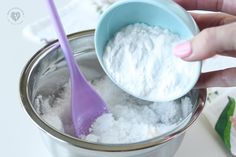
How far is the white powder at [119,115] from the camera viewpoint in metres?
0.52

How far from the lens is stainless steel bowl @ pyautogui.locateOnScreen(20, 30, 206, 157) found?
0.44m

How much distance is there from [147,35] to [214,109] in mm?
175

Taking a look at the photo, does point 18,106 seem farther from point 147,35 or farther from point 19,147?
point 147,35

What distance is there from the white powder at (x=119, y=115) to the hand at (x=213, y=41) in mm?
62

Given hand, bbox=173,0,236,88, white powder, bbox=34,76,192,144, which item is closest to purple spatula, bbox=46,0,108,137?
white powder, bbox=34,76,192,144

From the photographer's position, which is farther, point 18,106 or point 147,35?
point 18,106

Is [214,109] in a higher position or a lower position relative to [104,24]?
lower

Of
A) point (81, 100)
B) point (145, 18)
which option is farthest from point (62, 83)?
point (145, 18)

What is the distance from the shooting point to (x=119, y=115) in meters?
0.57

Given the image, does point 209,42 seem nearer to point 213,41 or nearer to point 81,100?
point 213,41

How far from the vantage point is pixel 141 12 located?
49cm

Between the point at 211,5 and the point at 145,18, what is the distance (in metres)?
0.15

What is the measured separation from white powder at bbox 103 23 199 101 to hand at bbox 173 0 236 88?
0.04 metres

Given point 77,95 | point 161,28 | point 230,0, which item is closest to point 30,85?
point 77,95
